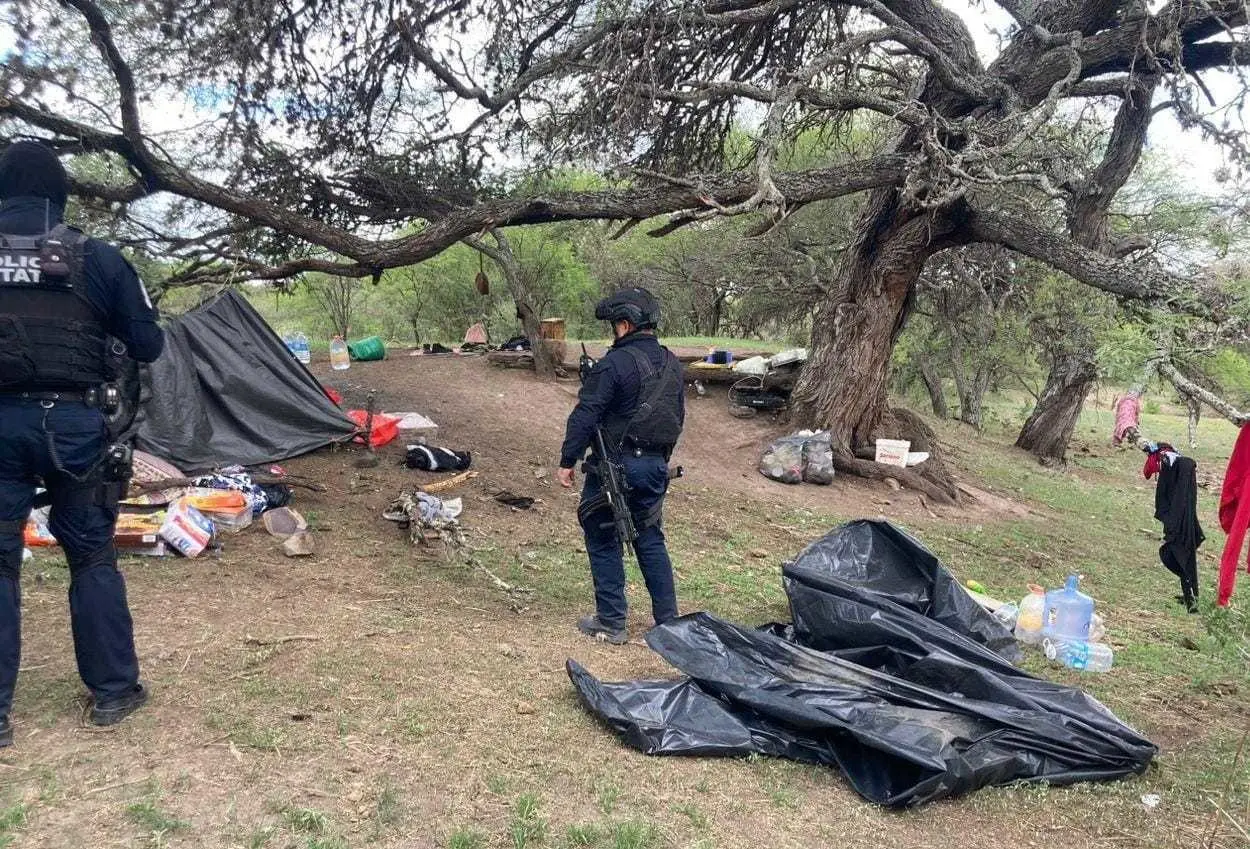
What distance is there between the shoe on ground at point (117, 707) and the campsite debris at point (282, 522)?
251 centimetres

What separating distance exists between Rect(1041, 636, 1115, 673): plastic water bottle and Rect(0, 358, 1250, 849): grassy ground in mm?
128

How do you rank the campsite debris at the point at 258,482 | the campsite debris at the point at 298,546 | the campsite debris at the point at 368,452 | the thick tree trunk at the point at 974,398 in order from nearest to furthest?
the campsite debris at the point at 298,546
the campsite debris at the point at 258,482
the campsite debris at the point at 368,452
the thick tree trunk at the point at 974,398

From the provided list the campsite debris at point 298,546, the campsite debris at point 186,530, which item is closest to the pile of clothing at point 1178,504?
the campsite debris at point 298,546

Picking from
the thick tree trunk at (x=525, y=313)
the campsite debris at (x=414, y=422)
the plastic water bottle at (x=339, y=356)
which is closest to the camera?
the campsite debris at (x=414, y=422)

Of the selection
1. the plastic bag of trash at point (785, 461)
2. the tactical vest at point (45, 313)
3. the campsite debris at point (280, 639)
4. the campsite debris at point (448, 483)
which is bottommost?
the plastic bag of trash at point (785, 461)

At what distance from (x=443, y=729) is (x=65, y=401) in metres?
1.81

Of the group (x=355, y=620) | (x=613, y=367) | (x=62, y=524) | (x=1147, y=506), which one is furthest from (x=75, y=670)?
(x=1147, y=506)

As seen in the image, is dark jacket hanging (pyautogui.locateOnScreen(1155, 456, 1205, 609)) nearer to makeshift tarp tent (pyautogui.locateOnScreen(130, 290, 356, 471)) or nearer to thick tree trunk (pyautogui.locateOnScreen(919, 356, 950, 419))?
makeshift tarp tent (pyautogui.locateOnScreen(130, 290, 356, 471))

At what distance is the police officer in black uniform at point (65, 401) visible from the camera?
289 centimetres

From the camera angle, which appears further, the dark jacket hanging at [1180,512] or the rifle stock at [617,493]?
the dark jacket hanging at [1180,512]

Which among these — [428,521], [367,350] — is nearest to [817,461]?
[428,521]

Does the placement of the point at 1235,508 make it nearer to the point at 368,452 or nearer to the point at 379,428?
the point at 368,452

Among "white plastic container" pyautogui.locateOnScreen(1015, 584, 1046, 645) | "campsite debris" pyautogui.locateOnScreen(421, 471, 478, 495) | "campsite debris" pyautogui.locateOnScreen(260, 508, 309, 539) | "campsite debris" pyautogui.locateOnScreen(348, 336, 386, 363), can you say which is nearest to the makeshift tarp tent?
"campsite debris" pyautogui.locateOnScreen(421, 471, 478, 495)

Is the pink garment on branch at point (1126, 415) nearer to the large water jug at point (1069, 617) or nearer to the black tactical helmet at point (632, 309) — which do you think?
the large water jug at point (1069, 617)
